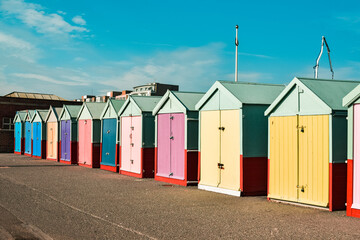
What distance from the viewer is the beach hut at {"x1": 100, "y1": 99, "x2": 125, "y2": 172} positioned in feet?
68.2

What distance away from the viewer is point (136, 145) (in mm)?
18641

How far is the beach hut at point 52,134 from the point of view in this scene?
28095 mm

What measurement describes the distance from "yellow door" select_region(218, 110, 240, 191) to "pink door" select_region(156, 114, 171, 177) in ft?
11.0

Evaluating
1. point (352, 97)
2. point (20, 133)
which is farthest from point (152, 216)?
point (20, 133)

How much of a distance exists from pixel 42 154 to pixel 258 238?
84.3ft

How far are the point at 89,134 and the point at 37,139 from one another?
31.7ft

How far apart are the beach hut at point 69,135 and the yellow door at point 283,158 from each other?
16419mm

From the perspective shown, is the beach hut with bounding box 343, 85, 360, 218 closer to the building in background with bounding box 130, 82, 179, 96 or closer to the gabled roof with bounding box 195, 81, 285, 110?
the gabled roof with bounding box 195, 81, 285, 110

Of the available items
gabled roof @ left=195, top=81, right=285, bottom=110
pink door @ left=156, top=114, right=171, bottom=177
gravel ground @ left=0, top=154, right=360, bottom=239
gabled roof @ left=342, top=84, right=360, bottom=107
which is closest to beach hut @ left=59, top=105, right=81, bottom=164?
pink door @ left=156, top=114, right=171, bottom=177

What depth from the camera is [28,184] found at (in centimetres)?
1527

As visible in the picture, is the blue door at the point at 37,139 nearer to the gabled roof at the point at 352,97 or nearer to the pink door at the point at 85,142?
the pink door at the point at 85,142

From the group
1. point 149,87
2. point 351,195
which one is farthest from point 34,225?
point 149,87

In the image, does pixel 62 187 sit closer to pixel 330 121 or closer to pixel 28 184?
pixel 28 184

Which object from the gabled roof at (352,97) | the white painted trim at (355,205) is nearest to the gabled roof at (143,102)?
the gabled roof at (352,97)
